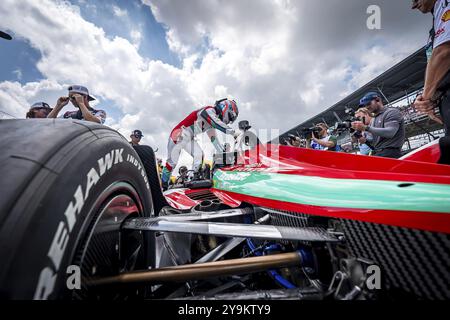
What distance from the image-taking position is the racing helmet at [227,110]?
5.15 meters

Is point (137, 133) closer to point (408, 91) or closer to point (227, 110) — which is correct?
point (227, 110)

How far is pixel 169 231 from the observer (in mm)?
776

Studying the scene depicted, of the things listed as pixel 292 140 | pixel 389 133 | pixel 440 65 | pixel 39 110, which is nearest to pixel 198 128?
pixel 292 140

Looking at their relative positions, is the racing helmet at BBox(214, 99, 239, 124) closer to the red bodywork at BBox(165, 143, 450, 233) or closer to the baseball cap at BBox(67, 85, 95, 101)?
the baseball cap at BBox(67, 85, 95, 101)

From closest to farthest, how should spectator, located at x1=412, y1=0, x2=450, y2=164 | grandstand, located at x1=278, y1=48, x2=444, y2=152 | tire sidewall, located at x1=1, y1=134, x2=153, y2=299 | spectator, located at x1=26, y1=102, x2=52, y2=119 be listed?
tire sidewall, located at x1=1, y1=134, x2=153, y2=299
spectator, located at x1=412, y1=0, x2=450, y2=164
spectator, located at x1=26, y1=102, x2=52, y2=119
grandstand, located at x1=278, y1=48, x2=444, y2=152

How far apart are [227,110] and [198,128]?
855 mm

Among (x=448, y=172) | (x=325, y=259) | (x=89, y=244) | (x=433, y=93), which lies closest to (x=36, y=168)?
(x=89, y=244)

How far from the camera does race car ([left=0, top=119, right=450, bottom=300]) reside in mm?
473

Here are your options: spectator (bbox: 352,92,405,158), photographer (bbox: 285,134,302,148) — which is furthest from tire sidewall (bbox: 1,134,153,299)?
photographer (bbox: 285,134,302,148)

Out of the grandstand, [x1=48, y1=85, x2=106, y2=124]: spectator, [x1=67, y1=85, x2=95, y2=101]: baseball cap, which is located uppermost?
the grandstand

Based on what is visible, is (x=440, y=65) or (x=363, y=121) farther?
(x=363, y=121)

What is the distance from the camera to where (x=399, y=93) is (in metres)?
19.2

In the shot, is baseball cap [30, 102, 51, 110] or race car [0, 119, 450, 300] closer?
race car [0, 119, 450, 300]

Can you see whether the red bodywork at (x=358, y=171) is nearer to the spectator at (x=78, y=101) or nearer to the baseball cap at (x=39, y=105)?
the spectator at (x=78, y=101)
